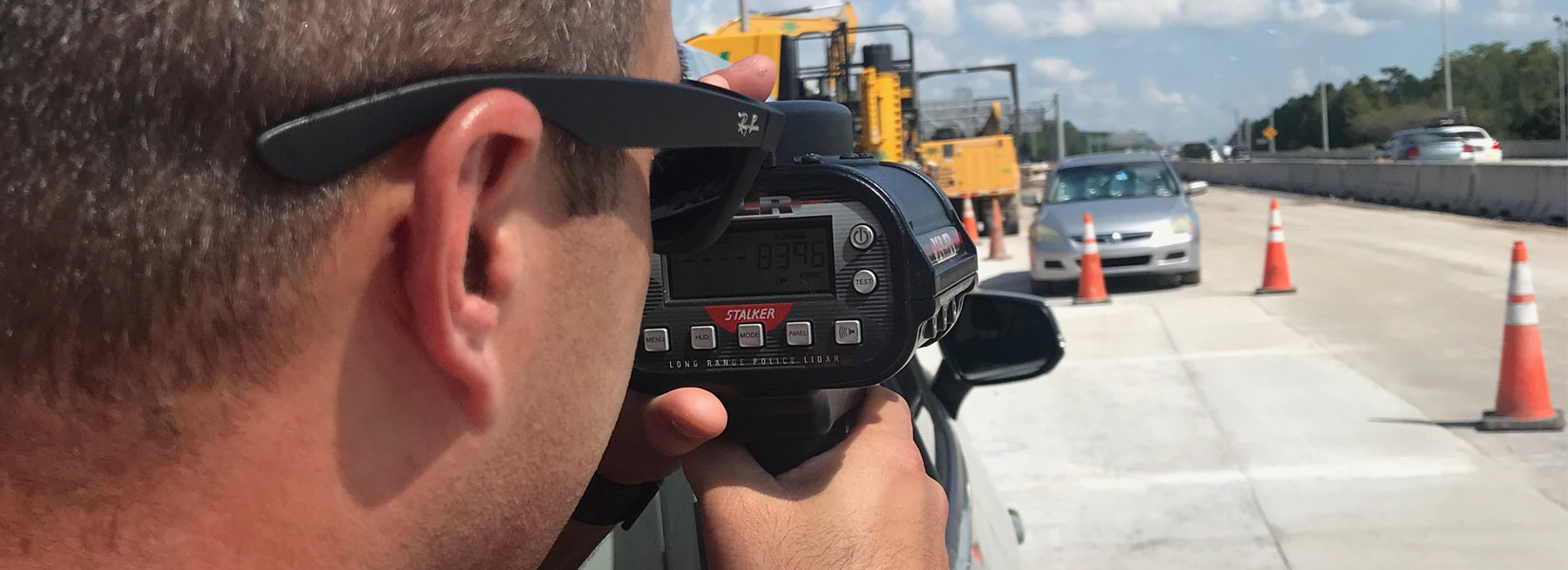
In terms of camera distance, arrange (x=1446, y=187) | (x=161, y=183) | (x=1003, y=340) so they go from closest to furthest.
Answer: (x=161, y=183) < (x=1003, y=340) < (x=1446, y=187)

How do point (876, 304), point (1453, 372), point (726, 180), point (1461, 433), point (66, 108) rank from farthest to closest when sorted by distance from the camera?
point (1453, 372)
point (1461, 433)
point (876, 304)
point (726, 180)
point (66, 108)

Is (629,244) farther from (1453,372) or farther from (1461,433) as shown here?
(1453,372)

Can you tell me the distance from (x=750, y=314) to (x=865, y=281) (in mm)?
129

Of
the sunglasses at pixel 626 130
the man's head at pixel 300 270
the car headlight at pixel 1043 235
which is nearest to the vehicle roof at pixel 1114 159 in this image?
the car headlight at pixel 1043 235

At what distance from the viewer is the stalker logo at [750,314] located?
1423 millimetres

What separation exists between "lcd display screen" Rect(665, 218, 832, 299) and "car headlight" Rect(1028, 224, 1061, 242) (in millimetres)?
11554

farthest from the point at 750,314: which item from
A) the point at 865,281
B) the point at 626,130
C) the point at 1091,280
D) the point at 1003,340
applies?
the point at 1091,280

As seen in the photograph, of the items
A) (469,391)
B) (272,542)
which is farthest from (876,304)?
(272,542)

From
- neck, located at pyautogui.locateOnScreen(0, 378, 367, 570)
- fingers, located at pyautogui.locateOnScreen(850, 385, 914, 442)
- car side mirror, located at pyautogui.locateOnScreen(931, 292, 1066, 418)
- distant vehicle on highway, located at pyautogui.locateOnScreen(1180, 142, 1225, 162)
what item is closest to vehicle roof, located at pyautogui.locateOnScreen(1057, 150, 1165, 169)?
car side mirror, located at pyautogui.locateOnScreen(931, 292, 1066, 418)

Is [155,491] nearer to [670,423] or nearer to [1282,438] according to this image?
[670,423]

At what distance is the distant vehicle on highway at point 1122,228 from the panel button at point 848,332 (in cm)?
1129

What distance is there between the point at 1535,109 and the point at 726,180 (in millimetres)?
71163

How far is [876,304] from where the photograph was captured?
1.40 m

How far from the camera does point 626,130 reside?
37.7 inches
